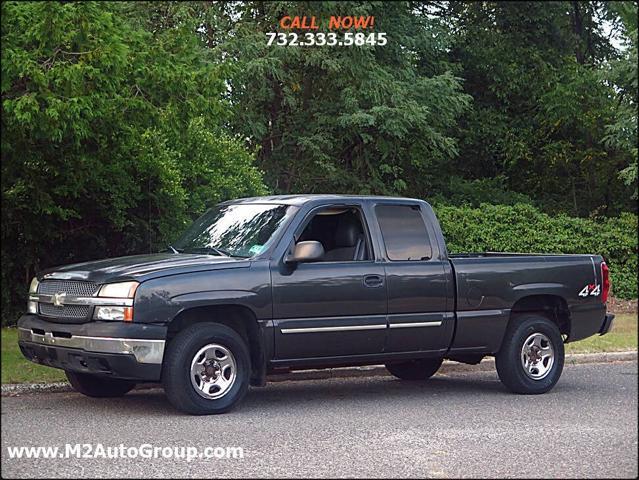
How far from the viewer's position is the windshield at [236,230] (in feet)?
33.3

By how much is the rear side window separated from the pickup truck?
0.01 metres

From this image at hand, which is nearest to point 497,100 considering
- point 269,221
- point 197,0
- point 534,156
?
point 534,156

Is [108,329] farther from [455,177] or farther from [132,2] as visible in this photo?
[455,177]

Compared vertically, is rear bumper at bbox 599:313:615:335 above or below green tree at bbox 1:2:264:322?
below

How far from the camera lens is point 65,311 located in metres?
9.47

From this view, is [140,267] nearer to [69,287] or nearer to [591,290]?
[69,287]

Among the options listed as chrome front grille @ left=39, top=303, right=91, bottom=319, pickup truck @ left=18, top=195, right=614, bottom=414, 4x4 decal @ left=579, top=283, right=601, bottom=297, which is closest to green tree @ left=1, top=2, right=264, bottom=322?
pickup truck @ left=18, top=195, right=614, bottom=414

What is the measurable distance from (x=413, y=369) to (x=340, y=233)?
7.83ft

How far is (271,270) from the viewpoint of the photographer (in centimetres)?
978

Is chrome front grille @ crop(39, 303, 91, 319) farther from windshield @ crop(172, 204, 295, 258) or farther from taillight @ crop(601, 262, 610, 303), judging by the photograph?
taillight @ crop(601, 262, 610, 303)

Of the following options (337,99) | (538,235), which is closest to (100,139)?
(337,99)

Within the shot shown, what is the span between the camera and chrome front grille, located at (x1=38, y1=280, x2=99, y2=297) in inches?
367

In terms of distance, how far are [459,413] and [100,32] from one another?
5.84 meters

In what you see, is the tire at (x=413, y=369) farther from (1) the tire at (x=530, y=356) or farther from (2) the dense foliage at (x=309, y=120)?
(2) the dense foliage at (x=309, y=120)
